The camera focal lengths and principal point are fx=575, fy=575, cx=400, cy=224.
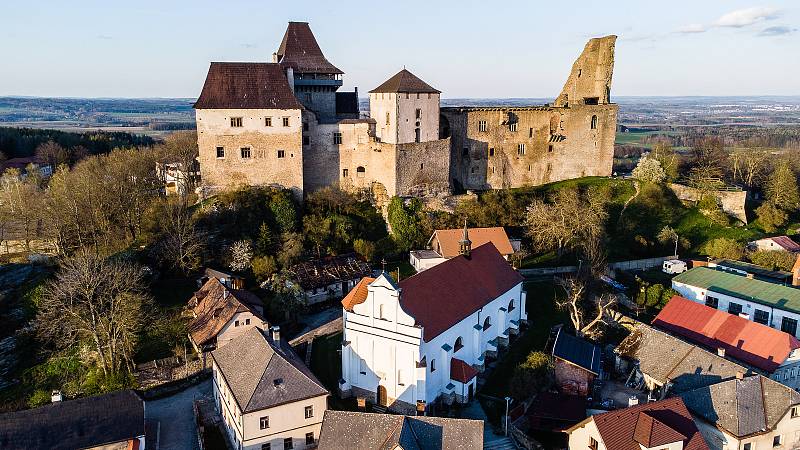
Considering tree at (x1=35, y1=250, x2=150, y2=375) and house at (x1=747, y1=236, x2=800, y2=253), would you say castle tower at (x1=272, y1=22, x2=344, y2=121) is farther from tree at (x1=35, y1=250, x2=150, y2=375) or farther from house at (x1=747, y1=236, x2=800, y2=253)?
house at (x1=747, y1=236, x2=800, y2=253)

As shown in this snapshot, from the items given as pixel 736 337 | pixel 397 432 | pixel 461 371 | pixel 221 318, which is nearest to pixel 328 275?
pixel 221 318

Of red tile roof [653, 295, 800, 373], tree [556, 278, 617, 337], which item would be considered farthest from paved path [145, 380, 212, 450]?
red tile roof [653, 295, 800, 373]

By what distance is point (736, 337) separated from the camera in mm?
32062

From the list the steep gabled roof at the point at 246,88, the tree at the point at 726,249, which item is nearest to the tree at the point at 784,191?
the tree at the point at 726,249

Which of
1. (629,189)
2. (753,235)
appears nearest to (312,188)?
(629,189)

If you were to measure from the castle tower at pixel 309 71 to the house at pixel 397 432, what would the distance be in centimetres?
3241

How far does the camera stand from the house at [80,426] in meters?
22.9

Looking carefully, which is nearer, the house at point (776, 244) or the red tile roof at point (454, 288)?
the red tile roof at point (454, 288)

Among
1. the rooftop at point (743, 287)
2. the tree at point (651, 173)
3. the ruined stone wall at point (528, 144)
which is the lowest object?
the rooftop at point (743, 287)

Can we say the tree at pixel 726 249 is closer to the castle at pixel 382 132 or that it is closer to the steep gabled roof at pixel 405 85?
the castle at pixel 382 132

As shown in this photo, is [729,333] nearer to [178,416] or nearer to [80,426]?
[178,416]

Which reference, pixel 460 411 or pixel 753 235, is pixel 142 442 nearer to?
pixel 460 411

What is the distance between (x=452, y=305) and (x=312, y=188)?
22.4 meters

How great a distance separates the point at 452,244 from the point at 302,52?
71.0 feet
